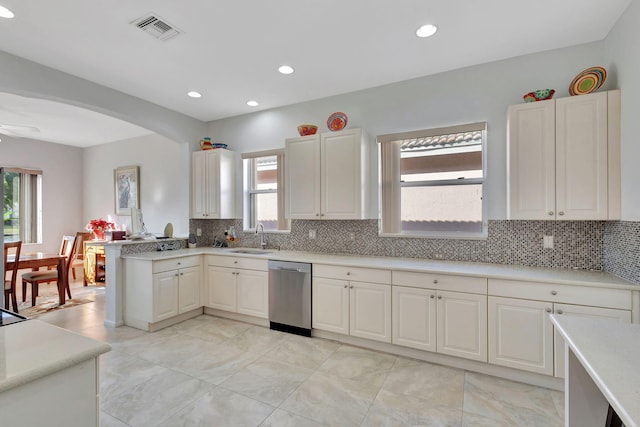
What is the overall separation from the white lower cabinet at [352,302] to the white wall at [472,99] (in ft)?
4.57

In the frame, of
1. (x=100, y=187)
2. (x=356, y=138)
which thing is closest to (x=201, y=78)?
(x=356, y=138)

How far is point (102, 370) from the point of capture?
103 inches

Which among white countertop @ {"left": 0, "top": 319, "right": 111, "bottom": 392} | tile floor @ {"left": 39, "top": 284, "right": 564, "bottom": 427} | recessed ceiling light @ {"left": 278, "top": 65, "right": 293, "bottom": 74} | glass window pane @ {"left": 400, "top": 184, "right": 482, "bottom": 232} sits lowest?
tile floor @ {"left": 39, "top": 284, "right": 564, "bottom": 427}

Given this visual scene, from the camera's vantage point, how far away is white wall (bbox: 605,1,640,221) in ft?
6.84

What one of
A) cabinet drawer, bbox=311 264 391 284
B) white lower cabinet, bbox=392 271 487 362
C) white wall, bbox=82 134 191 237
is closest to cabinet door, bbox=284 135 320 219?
cabinet drawer, bbox=311 264 391 284

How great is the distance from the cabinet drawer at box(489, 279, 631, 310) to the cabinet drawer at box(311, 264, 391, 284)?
923 millimetres

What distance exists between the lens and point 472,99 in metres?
3.09

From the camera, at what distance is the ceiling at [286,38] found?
2.21 meters

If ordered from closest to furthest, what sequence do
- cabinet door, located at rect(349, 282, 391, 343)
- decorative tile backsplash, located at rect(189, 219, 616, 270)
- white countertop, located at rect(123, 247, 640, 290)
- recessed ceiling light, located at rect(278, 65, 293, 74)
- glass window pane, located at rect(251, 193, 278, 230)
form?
white countertop, located at rect(123, 247, 640, 290) < decorative tile backsplash, located at rect(189, 219, 616, 270) < cabinet door, located at rect(349, 282, 391, 343) < recessed ceiling light, located at rect(278, 65, 293, 74) < glass window pane, located at rect(251, 193, 278, 230)

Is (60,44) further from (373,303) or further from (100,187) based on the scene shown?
(100,187)

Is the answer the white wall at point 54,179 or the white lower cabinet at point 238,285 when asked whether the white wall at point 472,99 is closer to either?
the white lower cabinet at point 238,285

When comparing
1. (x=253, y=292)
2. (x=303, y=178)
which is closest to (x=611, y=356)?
(x=303, y=178)

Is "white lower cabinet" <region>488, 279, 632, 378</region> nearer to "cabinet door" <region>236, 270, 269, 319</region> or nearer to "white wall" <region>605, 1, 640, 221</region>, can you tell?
"white wall" <region>605, 1, 640, 221</region>

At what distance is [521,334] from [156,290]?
3.73 m
